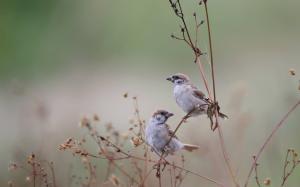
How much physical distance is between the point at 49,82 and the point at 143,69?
1446mm

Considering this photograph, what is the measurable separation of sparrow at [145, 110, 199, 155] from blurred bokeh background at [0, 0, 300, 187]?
3.87 m

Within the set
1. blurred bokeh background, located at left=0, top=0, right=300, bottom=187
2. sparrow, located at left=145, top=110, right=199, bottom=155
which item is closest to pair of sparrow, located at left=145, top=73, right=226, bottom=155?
sparrow, located at left=145, top=110, right=199, bottom=155

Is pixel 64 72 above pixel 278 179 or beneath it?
above

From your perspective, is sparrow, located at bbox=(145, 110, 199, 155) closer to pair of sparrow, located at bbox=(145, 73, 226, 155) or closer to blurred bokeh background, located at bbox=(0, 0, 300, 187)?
pair of sparrow, located at bbox=(145, 73, 226, 155)

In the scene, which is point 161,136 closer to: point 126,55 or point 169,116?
point 169,116

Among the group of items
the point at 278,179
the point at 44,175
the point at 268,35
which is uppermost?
the point at 268,35

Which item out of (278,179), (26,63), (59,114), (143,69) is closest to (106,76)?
(143,69)

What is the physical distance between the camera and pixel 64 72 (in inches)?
568

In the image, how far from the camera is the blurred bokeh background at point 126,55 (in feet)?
37.5

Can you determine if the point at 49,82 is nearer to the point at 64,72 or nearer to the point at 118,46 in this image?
the point at 64,72

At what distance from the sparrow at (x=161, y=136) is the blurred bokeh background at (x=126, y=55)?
3872 millimetres

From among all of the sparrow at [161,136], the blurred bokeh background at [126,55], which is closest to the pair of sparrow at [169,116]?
the sparrow at [161,136]

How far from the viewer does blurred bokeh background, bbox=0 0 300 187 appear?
11422 mm

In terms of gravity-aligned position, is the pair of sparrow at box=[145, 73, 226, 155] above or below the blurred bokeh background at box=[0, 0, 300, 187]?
below
